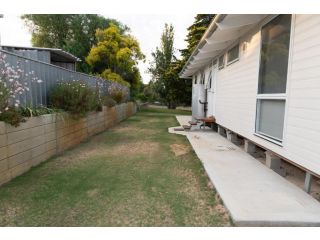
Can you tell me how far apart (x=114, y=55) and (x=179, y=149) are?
1362 cm

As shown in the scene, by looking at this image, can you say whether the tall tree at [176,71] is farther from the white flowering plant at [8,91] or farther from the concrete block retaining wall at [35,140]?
the white flowering plant at [8,91]

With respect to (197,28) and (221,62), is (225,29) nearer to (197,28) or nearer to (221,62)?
(221,62)

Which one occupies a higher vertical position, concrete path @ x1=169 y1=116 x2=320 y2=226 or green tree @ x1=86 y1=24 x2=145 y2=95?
green tree @ x1=86 y1=24 x2=145 y2=95

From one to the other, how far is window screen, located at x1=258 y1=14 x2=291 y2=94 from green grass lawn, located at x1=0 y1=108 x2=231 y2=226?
1924 millimetres

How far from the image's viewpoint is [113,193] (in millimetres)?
2990

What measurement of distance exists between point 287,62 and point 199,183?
2.29 meters

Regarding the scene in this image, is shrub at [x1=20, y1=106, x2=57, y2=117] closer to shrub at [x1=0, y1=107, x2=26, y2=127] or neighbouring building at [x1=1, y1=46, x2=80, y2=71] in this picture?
shrub at [x1=0, y1=107, x2=26, y2=127]

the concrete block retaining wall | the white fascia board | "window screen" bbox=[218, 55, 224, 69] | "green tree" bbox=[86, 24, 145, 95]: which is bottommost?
the concrete block retaining wall

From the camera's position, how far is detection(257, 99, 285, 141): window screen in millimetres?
3787

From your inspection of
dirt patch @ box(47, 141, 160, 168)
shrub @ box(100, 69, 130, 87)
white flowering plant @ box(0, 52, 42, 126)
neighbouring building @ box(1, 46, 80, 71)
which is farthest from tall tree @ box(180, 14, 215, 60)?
white flowering plant @ box(0, 52, 42, 126)

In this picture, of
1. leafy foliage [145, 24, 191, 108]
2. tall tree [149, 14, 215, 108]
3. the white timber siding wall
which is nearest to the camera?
the white timber siding wall

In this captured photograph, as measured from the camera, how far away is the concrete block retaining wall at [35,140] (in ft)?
10.6
